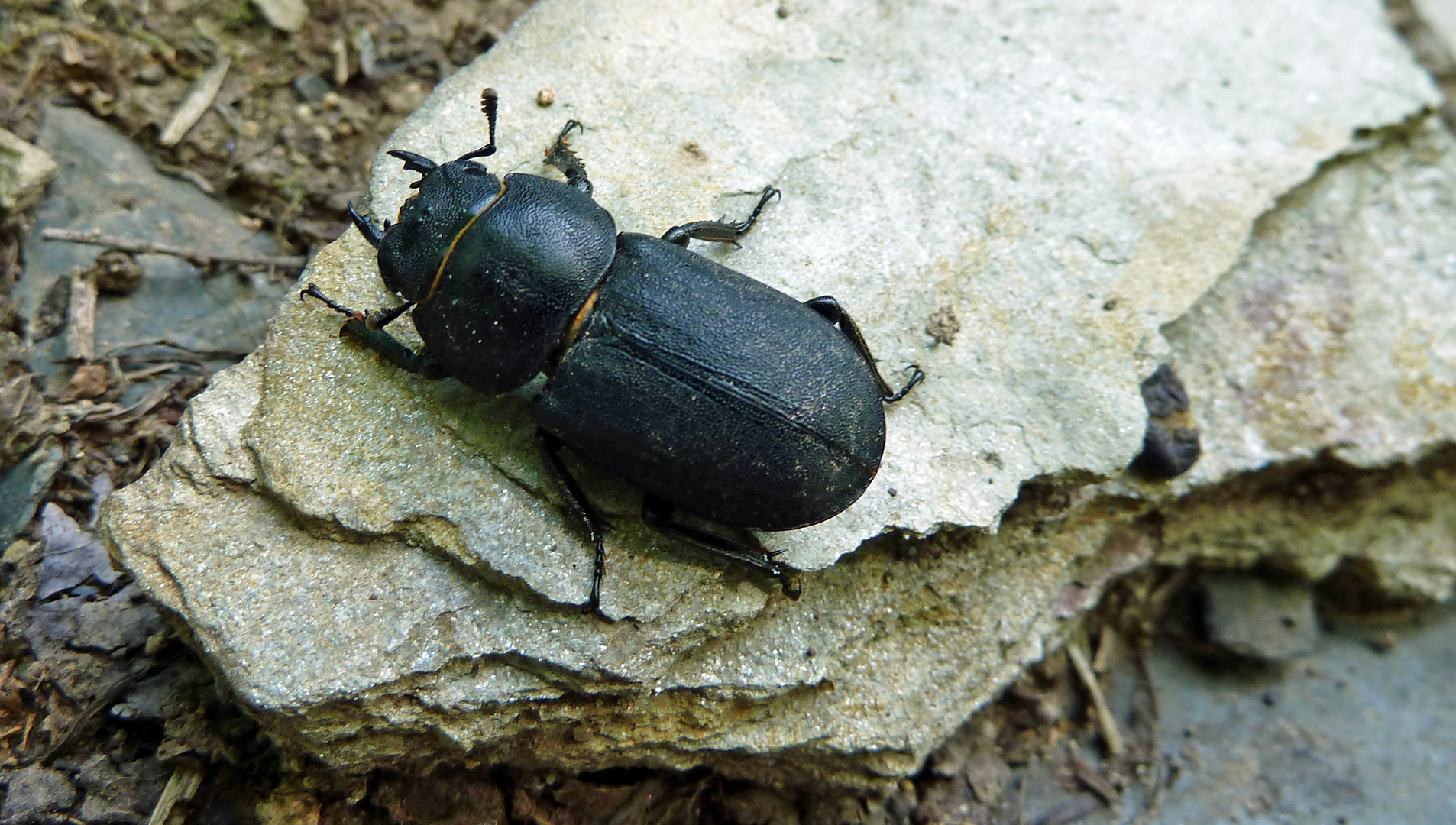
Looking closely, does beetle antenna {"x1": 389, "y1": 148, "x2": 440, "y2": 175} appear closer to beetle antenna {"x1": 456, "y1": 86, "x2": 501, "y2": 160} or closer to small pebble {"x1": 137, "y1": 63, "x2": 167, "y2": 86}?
beetle antenna {"x1": 456, "y1": 86, "x2": 501, "y2": 160}

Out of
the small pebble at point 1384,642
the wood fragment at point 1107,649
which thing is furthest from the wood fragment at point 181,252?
the small pebble at point 1384,642

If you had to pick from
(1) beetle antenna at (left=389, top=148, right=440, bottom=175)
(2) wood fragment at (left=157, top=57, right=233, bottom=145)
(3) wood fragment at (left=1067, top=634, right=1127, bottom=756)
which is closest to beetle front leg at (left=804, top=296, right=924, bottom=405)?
(1) beetle antenna at (left=389, top=148, right=440, bottom=175)

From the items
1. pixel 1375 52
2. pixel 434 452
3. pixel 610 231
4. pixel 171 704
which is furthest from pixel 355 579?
pixel 1375 52

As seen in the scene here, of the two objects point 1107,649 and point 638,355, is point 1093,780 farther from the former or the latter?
point 638,355

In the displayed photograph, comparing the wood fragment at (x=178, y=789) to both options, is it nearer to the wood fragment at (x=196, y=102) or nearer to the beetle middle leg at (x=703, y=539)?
the beetle middle leg at (x=703, y=539)

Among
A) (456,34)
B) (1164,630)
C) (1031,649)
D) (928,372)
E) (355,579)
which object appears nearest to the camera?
(355,579)

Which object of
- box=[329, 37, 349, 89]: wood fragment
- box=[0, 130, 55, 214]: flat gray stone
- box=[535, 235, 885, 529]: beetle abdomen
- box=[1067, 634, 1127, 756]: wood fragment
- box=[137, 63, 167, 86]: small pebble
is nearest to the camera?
box=[535, 235, 885, 529]: beetle abdomen

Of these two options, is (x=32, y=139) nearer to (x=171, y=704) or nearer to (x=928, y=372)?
(x=171, y=704)
